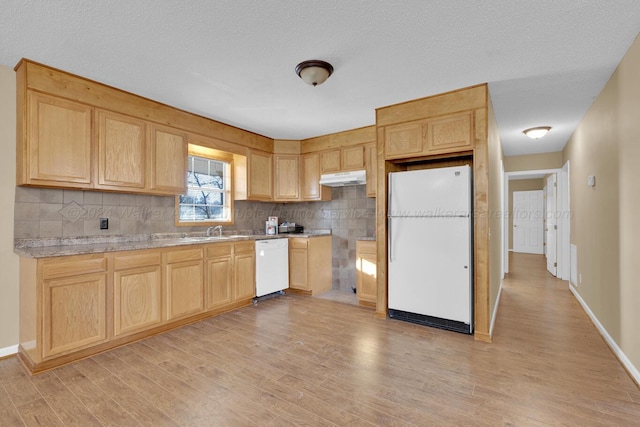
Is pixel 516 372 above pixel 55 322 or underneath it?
underneath

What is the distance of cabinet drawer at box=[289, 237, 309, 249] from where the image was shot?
177 inches

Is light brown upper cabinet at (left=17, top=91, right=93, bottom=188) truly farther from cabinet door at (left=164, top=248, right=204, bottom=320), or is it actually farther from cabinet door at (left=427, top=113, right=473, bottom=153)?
cabinet door at (left=427, top=113, right=473, bottom=153)

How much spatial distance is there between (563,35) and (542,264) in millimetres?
6632

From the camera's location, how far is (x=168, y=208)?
3.69 m

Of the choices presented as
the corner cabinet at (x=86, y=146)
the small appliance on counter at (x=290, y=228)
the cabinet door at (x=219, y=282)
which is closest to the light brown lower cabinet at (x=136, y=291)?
the cabinet door at (x=219, y=282)

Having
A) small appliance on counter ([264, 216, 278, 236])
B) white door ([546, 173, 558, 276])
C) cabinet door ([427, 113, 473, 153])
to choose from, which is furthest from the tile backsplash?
white door ([546, 173, 558, 276])

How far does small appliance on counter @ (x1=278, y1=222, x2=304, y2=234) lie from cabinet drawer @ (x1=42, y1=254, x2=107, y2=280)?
9.00 ft

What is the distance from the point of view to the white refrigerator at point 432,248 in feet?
9.77

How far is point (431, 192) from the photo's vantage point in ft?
10.4

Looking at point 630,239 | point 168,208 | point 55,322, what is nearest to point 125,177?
point 168,208

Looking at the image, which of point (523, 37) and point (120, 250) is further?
point (120, 250)

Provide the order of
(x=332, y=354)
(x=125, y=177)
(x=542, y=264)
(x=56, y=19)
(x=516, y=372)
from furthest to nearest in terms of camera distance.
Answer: (x=542, y=264)
(x=125, y=177)
(x=332, y=354)
(x=516, y=372)
(x=56, y=19)

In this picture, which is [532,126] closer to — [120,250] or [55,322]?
[120,250]

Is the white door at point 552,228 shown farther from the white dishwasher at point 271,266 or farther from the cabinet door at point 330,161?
the white dishwasher at point 271,266
